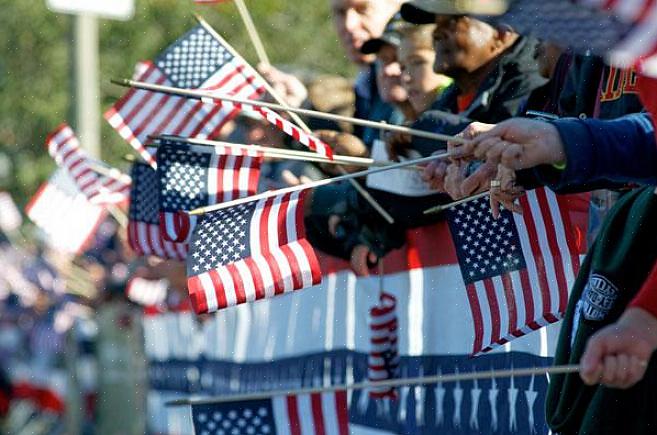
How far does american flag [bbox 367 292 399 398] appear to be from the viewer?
23.4 ft

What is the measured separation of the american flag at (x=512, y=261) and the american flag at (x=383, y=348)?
1.40 meters

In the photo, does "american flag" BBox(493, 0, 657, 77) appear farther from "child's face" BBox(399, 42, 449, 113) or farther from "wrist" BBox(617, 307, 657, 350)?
"child's face" BBox(399, 42, 449, 113)

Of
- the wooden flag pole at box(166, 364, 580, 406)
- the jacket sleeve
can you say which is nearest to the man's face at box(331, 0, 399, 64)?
the wooden flag pole at box(166, 364, 580, 406)

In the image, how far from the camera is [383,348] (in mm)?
7145

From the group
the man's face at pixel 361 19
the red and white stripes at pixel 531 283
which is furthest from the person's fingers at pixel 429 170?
the man's face at pixel 361 19

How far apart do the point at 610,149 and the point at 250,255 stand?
2329mm

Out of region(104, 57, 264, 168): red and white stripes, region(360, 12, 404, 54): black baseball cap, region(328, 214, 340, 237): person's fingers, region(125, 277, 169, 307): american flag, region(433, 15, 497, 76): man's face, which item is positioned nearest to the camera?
region(433, 15, 497, 76): man's face

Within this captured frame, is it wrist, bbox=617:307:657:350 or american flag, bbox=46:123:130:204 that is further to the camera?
american flag, bbox=46:123:130:204

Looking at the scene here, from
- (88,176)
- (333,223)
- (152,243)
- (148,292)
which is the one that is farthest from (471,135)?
(148,292)

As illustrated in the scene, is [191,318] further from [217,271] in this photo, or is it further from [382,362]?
[217,271]

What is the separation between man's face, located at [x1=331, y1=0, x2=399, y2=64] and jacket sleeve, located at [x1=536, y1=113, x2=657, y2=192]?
149 inches

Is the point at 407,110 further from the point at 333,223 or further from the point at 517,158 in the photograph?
the point at 517,158

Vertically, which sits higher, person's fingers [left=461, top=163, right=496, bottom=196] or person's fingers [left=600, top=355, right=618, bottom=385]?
person's fingers [left=461, top=163, right=496, bottom=196]

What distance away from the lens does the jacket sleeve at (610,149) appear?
4.12 meters
